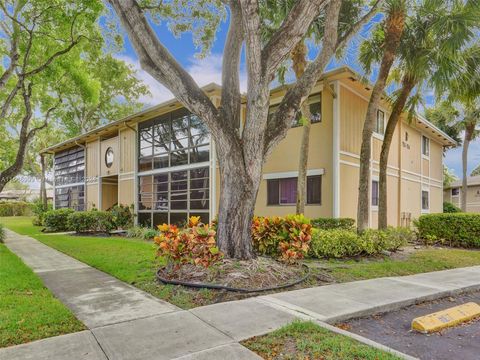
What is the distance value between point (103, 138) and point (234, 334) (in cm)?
1999

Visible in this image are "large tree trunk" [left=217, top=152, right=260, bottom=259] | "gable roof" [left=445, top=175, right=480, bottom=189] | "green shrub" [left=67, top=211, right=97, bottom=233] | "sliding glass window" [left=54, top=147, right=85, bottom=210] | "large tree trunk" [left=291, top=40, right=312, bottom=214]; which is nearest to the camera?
"large tree trunk" [left=217, top=152, right=260, bottom=259]

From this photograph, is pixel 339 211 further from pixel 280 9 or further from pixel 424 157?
pixel 424 157

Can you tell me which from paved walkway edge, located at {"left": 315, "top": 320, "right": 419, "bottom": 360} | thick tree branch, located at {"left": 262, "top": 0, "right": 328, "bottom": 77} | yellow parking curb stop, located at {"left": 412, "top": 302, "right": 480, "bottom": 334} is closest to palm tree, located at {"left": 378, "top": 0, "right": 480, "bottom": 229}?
thick tree branch, located at {"left": 262, "top": 0, "right": 328, "bottom": 77}

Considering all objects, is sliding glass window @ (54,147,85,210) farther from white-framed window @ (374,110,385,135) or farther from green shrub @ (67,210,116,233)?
white-framed window @ (374,110,385,135)

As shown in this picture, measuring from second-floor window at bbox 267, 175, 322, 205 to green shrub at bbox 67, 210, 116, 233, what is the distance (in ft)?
28.9

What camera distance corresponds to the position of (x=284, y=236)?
7781 mm

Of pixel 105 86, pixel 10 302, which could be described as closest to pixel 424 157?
pixel 10 302

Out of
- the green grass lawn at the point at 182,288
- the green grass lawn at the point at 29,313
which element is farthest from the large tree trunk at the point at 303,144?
the green grass lawn at the point at 29,313

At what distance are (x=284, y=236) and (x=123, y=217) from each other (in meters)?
12.3

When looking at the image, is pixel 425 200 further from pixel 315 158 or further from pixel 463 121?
pixel 315 158

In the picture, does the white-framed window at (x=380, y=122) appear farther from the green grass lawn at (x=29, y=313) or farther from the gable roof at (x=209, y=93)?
the green grass lawn at (x=29, y=313)

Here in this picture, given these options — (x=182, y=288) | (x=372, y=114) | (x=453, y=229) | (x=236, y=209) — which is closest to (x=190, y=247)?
(x=182, y=288)

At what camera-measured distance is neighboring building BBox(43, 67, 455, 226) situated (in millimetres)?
12094

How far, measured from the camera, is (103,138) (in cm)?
2156
